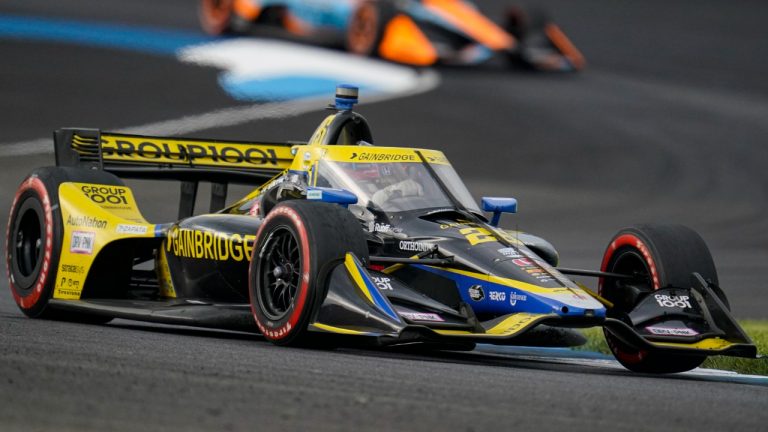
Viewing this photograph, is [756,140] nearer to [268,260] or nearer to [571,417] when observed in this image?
[268,260]

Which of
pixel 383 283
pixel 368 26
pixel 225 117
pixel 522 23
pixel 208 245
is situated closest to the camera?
pixel 383 283

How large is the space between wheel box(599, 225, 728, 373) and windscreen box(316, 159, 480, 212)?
1104 millimetres

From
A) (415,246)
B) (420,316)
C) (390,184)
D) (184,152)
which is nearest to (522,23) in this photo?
(184,152)

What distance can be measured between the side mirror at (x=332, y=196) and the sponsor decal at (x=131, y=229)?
1.90 metres

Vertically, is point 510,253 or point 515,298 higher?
point 510,253

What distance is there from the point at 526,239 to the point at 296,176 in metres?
1.71

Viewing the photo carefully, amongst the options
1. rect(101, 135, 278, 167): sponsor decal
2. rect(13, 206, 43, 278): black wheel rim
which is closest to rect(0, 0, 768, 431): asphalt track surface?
rect(13, 206, 43, 278): black wheel rim

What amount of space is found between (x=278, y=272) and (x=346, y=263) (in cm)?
59

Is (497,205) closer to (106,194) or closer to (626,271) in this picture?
(626,271)

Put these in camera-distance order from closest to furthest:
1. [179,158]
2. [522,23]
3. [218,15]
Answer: [179,158] < [522,23] < [218,15]

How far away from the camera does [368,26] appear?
26984mm

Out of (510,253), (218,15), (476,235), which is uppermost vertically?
(218,15)

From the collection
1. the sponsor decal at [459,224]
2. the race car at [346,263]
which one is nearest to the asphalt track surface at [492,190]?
the race car at [346,263]

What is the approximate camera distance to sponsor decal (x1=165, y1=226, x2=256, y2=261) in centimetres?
1043
